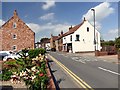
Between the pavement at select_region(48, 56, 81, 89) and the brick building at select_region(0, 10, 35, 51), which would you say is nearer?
the pavement at select_region(48, 56, 81, 89)

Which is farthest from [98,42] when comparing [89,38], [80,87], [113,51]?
[80,87]

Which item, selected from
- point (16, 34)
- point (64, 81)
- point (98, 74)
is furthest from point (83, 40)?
point (64, 81)

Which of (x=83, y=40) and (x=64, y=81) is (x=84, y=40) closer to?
(x=83, y=40)

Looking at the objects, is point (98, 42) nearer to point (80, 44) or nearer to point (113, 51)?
point (80, 44)

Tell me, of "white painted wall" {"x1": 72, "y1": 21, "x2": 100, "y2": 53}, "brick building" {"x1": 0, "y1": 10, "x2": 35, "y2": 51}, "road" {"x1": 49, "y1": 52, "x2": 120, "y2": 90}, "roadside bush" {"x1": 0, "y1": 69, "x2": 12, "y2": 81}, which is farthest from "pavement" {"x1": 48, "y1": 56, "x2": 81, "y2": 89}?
"white painted wall" {"x1": 72, "y1": 21, "x2": 100, "y2": 53}

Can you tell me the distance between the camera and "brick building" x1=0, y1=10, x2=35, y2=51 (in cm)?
4781

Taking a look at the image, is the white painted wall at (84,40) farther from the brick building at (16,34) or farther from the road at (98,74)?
the road at (98,74)

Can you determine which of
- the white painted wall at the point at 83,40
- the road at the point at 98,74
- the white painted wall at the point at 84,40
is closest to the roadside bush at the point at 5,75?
the road at the point at 98,74

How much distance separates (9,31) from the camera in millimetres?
48375

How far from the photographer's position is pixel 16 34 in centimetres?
4825

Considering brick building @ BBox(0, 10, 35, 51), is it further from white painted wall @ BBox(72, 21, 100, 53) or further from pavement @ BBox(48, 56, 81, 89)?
pavement @ BBox(48, 56, 81, 89)

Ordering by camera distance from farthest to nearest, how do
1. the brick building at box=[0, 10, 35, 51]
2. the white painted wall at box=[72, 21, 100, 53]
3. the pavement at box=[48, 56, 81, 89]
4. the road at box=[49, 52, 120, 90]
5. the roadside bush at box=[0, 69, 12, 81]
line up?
the white painted wall at box=[72, 21, 100, 53], the brick building at box=[0, 10, 35, 51], the roadside bush at box=[0, 69, 12, 81], the road at box=[49, 52, 120, 90], the pavement at box=[48, 56, 81, 89]

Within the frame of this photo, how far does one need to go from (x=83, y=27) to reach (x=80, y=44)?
16.3ft

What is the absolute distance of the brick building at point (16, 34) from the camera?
157 feet
